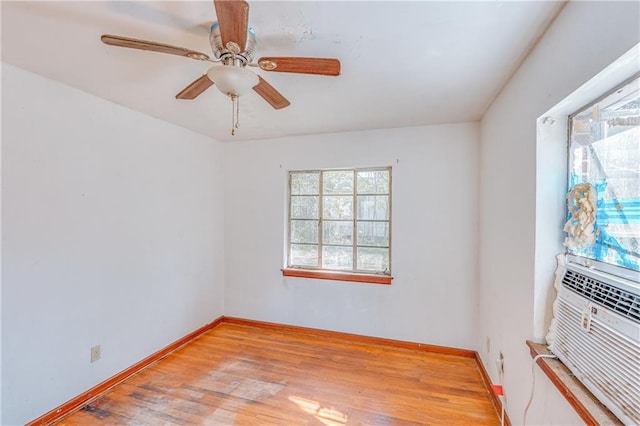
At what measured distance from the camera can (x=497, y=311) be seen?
7.19ft

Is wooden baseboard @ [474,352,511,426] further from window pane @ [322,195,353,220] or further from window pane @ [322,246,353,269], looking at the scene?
window pane @ [322,195,353,220]

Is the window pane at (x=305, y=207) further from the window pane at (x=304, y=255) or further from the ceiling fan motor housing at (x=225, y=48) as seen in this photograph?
the ceiling fan motor housing at (x=225, y=48)

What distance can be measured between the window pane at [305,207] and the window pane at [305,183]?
6 cm

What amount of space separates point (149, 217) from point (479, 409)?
122 inches

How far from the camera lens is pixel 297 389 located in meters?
2.29

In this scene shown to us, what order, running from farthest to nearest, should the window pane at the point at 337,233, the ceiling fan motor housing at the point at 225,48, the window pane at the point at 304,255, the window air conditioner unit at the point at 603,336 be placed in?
1. the window pane at the point at 304,255
2. the window pane at the point at 337,233
3. the ceiling fan motor housing at the point at 225,48
4. the window air conditioner unit at the point at 603,336

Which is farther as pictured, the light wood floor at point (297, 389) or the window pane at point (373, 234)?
the window pane at point (373, 234)

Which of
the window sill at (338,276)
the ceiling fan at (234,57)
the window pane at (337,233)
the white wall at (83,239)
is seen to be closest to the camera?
the ceiling fan at (234,57)

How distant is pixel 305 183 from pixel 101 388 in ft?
8.48

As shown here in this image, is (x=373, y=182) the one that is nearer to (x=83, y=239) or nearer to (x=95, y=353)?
(x=83, y=239)

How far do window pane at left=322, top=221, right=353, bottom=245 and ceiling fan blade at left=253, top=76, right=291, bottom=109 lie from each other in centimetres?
169

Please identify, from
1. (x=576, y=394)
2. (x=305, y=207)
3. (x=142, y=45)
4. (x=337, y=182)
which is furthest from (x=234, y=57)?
(x=305, y=207)

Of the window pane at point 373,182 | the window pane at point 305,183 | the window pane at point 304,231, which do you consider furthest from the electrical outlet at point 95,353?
the window pane at point 373,182

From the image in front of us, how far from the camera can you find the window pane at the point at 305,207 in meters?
3.40
